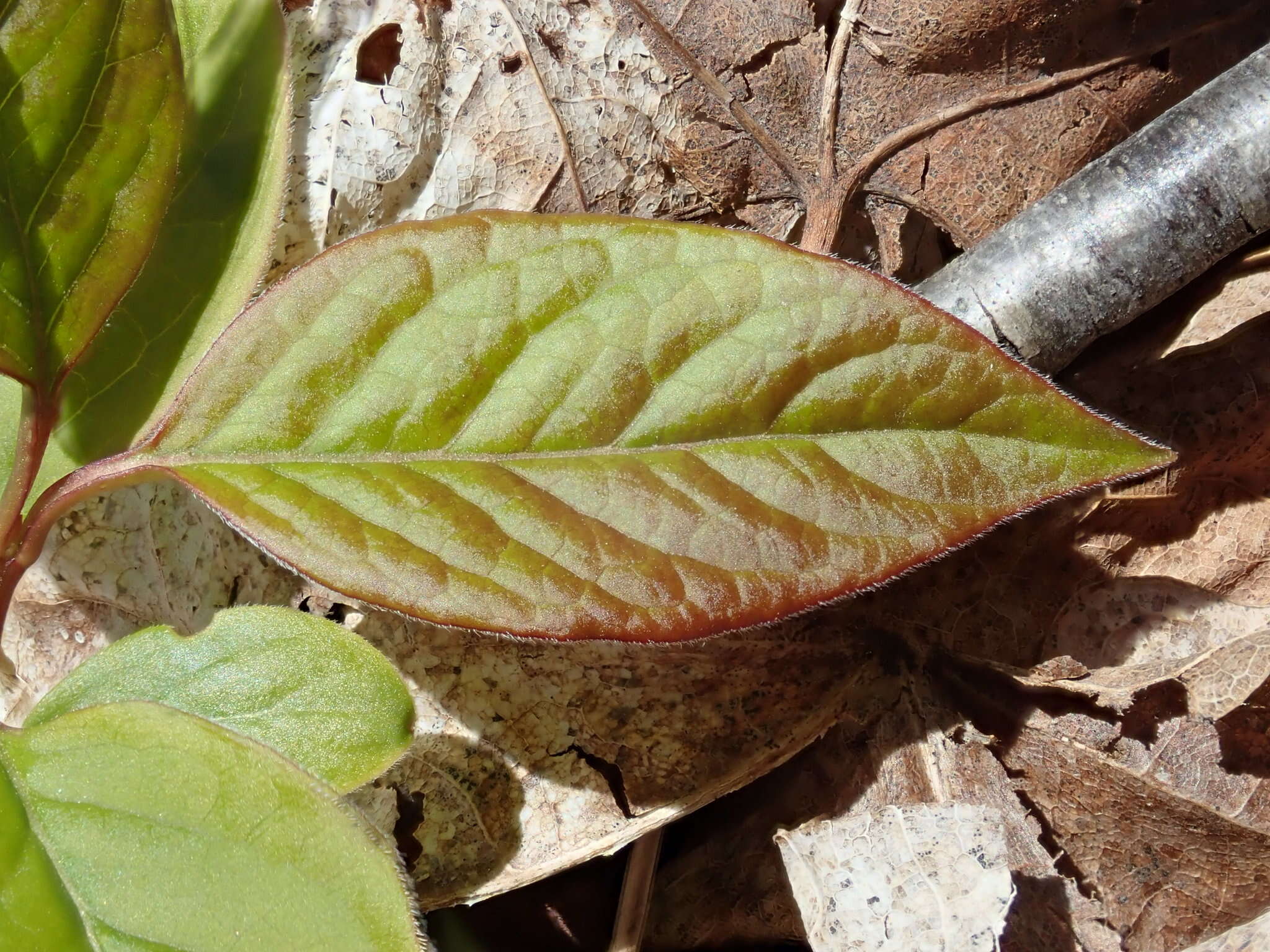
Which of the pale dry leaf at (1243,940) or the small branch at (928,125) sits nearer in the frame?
the pale dry leaf at (1243,940)

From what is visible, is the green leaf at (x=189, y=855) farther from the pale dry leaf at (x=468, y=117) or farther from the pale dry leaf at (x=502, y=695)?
the pale dry leaf at (x=468, y=117)

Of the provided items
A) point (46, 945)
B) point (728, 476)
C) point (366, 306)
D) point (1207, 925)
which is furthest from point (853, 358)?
point (1207, 925)

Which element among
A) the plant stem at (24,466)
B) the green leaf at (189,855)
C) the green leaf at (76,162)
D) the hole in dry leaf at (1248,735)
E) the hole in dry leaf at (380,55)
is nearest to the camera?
the green leaf at (189,855)

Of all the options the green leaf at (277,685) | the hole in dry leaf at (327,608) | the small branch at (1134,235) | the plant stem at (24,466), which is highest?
the small branch at (1134,235)

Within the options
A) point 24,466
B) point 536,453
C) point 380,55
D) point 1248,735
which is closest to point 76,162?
point 24,466

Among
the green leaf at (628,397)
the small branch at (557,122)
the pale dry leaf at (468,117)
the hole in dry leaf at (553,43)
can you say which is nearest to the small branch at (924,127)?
the pale dry leaf at (468,117)

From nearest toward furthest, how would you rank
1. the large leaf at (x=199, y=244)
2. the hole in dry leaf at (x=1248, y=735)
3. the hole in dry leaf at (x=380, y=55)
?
1. the large leaf at (x=199, y=244)
2. the hole in dry leaf at (x=1248, y=735)
3. the hole in dry leaf at (x=380, y=55)
